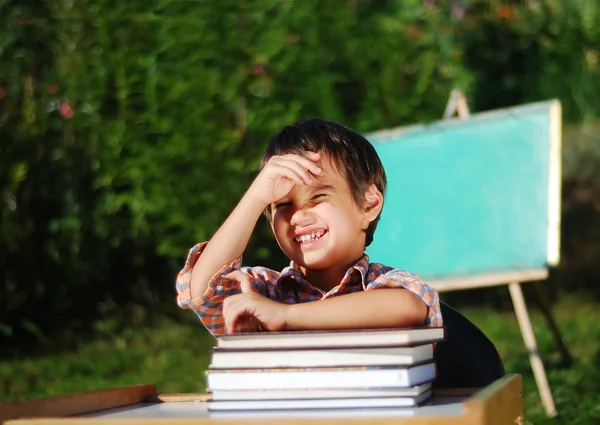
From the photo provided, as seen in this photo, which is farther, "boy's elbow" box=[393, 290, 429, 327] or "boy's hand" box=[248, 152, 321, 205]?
"boy's hand" box=[248, 152, 321, 205]

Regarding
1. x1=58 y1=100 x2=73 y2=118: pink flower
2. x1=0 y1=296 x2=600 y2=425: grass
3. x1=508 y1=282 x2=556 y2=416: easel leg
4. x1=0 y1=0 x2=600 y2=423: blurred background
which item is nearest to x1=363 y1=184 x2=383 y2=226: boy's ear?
x1=0 y1=296 x2=600 y2=425: grass

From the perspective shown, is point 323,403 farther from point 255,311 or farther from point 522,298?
point 522,298

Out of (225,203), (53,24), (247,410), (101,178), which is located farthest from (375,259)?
(247,410)

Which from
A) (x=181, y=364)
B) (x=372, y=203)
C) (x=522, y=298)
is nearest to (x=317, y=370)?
(x=372, y=203)

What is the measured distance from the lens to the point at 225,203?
17.6 feet

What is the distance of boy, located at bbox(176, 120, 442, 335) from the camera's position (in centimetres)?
175

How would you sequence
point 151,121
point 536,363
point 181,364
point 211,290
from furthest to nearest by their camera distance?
point 151,121 → point 181,364 → point 536,363 → point 211,290

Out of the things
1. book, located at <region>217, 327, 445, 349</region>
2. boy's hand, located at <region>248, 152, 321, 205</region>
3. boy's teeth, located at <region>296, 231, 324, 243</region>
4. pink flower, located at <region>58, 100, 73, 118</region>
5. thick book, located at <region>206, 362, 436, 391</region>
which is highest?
pink flower, located at <region>58, 100, 73, 118</region>

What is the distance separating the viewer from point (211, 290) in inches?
73.3

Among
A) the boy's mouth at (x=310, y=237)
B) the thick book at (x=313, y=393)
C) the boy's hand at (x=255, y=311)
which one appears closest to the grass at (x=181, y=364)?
the boy's mouth at (x=310, y=237)

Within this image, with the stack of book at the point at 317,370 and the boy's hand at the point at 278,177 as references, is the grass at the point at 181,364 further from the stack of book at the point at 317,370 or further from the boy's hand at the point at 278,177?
the stack of book at the point at 317,370

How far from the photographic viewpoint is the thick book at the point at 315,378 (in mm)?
1336

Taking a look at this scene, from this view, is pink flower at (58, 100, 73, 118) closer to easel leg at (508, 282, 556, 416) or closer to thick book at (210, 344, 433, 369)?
easel leg at (508, 282, 556, 416)

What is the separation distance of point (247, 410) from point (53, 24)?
167 inches
